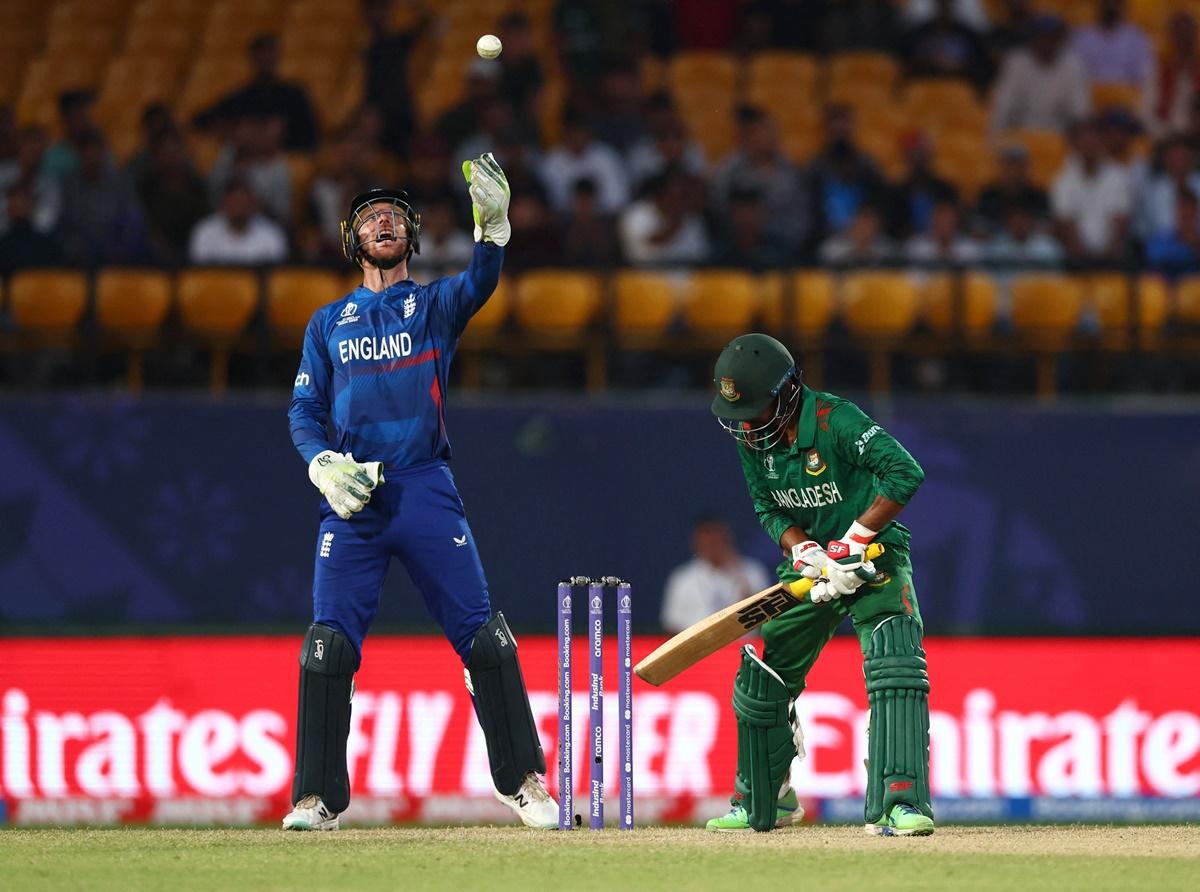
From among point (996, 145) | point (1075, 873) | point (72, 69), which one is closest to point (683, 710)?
point (1075, 873)

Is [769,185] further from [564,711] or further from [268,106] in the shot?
[564,711]

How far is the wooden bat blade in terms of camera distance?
682cm

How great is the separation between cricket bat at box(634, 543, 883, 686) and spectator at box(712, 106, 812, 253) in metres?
5.75

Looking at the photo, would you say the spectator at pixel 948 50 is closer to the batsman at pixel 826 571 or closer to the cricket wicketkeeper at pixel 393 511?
the batsman at pixel 826 571

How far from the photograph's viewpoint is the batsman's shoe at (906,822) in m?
6.61

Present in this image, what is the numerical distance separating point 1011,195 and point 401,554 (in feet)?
22.4

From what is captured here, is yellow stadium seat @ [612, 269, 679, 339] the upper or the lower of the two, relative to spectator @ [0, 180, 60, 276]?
lower

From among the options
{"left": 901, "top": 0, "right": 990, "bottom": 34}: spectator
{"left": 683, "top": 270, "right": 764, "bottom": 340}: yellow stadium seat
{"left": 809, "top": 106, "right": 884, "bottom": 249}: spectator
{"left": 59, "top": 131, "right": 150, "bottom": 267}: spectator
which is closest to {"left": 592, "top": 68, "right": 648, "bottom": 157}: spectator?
{"left": 809, "top": 106, "right": 884, "bottom": 249}: spectator

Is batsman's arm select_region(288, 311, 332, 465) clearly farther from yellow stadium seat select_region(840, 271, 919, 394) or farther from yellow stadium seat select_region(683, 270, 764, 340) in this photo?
yellow stadium seat select_region(840, 271, 919, 394)

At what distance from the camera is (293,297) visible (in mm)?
11789

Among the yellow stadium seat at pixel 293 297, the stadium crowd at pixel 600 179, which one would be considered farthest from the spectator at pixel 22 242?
the yellow stadium seat at pixel 293 297

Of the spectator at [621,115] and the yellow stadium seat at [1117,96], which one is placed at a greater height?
the yellow stadium seat at [1117,96]

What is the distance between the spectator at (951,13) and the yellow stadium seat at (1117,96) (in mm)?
970

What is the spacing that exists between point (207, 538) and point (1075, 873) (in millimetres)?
6927
